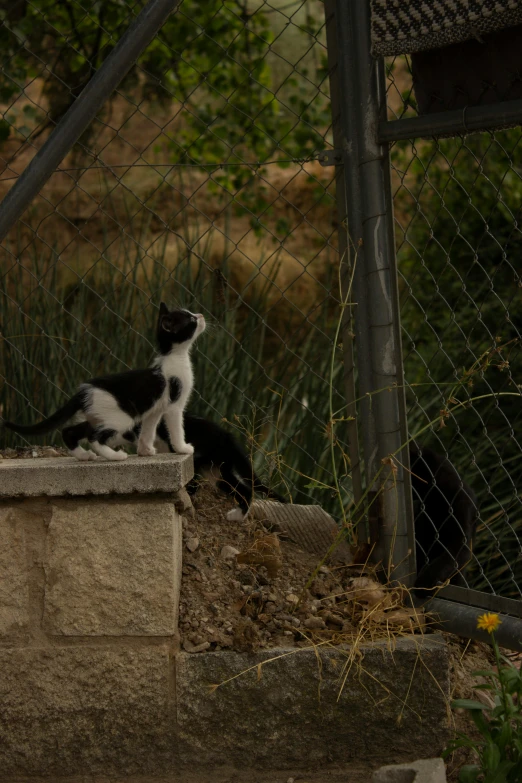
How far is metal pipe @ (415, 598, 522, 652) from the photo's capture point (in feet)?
8.30

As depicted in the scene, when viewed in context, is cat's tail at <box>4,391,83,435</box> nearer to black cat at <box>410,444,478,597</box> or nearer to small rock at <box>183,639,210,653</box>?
small rock at <box>183,639,210,653</box>

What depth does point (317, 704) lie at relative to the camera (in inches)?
101

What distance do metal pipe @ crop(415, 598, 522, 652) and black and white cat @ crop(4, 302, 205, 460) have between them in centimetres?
93

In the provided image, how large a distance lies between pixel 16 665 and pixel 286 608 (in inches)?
31.8

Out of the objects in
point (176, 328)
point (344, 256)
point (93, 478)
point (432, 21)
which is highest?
point (432, 21)

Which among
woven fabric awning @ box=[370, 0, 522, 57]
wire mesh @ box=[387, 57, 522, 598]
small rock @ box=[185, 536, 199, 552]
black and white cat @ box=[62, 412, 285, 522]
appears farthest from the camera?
wire mesh @ box=[387, 57, 522, 598]

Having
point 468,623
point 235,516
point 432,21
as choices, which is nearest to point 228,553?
point 235,516

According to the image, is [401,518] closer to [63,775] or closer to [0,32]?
[63,775]

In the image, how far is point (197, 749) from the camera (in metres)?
2.59

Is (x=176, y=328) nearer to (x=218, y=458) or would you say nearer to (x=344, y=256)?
(x=344, y=256)

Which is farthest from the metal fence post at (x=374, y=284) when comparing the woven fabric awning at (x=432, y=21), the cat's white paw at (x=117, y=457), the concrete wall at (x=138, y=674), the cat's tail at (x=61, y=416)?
the cat's tail at (x=61, y=416)

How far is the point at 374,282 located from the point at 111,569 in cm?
117

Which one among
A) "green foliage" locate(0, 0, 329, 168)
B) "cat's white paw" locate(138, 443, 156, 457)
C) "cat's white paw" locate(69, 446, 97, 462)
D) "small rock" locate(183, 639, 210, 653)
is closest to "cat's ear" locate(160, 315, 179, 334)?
"cat's white paw" locate(138, 443, 156, 457)

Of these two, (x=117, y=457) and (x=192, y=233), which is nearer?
(x=117, y=457)
